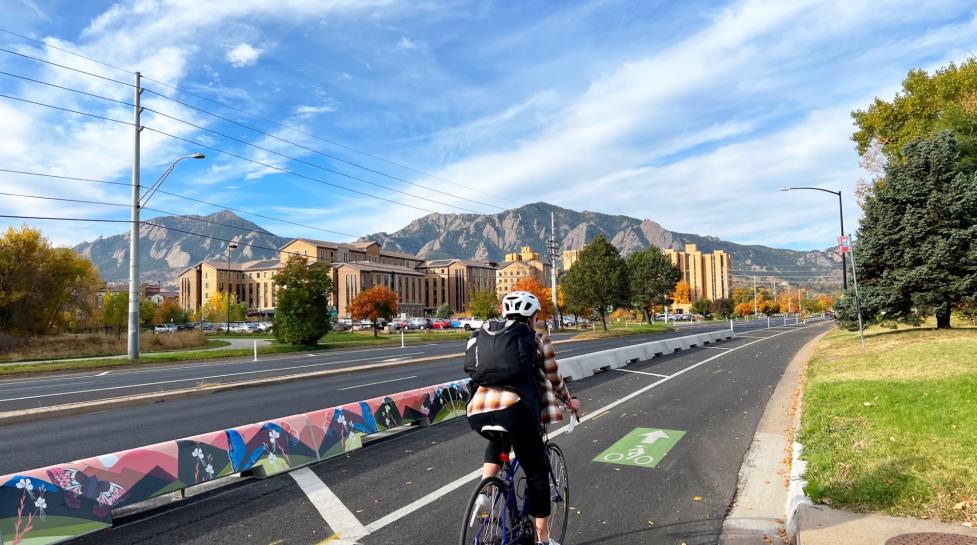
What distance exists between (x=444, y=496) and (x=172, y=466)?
276 cm

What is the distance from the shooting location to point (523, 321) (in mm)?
3912

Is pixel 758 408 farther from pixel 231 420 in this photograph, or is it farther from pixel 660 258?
pixel 660 258

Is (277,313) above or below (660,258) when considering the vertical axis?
below

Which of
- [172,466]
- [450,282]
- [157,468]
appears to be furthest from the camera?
[450,282]

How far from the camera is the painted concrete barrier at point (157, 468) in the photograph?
4535 mm

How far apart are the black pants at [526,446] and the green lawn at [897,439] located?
290cm

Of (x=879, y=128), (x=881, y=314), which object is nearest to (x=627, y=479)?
(x=881, y=314)

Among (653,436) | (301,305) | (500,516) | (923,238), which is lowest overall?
(653,436)

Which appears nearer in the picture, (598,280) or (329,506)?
(329,506)

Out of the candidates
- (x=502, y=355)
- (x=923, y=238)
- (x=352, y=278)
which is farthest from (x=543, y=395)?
(x=352, y=278)

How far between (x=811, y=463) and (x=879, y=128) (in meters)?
33.5

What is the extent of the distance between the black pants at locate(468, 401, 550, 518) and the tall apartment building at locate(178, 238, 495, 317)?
432 feet

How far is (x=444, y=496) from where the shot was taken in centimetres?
591

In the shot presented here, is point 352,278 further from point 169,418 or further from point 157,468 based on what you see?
point 157,468
